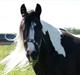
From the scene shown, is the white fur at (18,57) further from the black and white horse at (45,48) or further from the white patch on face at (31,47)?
the white patch on face at (31,47)

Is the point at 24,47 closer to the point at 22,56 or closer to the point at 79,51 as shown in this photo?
the point at 22,56

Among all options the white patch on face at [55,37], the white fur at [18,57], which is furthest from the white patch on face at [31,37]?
the white patch on face at [55,37]

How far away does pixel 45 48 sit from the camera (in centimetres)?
718

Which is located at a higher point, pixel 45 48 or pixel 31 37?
pixel 31 37

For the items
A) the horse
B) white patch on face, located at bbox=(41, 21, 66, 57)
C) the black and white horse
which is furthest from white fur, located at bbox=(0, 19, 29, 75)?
white patch on face, located at bbox=(41, 21, 66, 57)

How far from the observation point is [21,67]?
738 centimetres

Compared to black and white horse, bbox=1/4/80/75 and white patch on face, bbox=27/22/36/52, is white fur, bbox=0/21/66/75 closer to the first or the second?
black and white horse, bbox=1/4/80/75

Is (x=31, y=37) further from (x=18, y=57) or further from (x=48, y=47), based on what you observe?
(x=18, y=57)

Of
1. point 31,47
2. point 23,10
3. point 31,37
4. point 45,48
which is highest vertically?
point 23,10

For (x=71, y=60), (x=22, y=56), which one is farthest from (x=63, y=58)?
(x=22, y=56)

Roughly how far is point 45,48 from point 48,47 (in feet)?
0.23

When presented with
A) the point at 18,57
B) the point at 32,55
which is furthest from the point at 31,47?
the point at 18,57

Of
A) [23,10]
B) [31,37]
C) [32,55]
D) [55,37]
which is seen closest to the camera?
[32,55]

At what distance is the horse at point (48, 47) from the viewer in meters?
6.87
